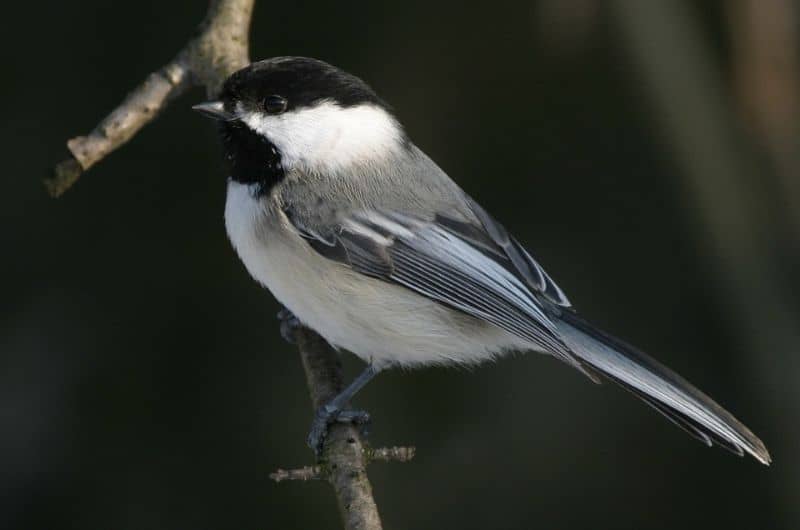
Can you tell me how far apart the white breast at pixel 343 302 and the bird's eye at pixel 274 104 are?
22 centimetres

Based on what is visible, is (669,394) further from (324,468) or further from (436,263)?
(324,468)

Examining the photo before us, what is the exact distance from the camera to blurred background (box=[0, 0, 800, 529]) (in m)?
3.16

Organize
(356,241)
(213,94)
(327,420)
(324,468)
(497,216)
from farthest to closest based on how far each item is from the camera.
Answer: (497,216), (213,94), (356,241), (327,420), (324,468)

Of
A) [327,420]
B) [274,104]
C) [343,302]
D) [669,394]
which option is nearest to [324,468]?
[327,420]

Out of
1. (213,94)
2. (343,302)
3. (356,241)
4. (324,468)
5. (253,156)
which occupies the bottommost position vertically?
(324,468)

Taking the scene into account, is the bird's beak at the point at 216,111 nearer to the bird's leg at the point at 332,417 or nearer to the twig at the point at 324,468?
the bird's leg at the point at 332,417

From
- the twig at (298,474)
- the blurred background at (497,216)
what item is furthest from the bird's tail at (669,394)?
the blurred background at (497,216)

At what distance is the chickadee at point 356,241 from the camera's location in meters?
2.56

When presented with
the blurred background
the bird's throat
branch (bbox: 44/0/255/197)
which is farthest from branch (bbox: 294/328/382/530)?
branch (bbox: 44/0/255/197)

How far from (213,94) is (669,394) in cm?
143

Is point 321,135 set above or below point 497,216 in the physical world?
above

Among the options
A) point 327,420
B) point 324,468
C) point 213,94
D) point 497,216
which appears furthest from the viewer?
point 497,216

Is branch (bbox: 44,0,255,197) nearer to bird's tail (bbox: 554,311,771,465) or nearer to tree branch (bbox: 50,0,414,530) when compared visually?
tree branch (bbox: 50,0,414,530)

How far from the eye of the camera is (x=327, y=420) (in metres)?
2.47
